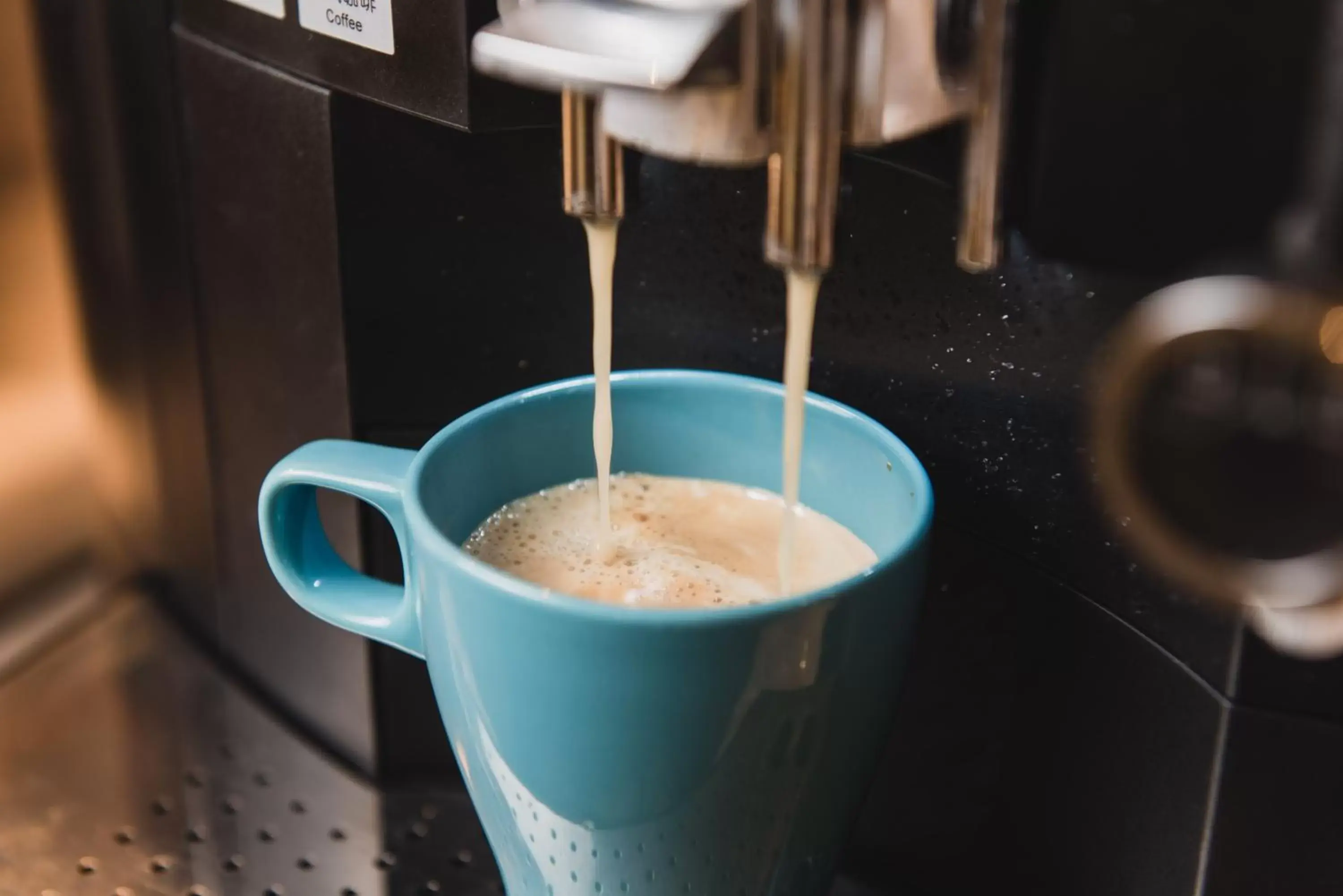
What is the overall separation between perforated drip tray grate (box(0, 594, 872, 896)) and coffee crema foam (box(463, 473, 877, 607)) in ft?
0.37

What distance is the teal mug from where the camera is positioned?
1.01 ft

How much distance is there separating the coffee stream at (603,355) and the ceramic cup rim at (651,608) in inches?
0.8

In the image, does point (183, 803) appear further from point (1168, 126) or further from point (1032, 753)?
point (1168, 126)

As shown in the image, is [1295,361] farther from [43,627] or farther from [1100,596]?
Result: [43,627]

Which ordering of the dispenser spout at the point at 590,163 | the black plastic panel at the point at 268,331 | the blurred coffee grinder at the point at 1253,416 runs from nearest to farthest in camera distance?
1. the blurred coffee grinder at the point at 1253,416
2. the dispenser spout at the point at 590,163
3. the black plastic panel at the point at 268,331

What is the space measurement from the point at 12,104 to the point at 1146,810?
43 centimetres

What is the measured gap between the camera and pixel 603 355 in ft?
1.20

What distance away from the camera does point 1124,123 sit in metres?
0.24

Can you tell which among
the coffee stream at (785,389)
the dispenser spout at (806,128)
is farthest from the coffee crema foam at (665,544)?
the dispenser spout at (806,128)

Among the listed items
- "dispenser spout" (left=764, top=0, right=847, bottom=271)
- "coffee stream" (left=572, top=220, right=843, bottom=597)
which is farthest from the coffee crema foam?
"dispenser spout" (left=764, top=0, right=847, bottom=271)

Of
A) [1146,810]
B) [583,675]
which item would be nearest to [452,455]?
[583,675]

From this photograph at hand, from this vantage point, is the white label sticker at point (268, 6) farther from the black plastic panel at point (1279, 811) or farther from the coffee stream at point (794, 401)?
the black plastic panel at point (1279, 811)

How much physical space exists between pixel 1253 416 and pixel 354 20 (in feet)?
0.84

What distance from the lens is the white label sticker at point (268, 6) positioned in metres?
0.39
